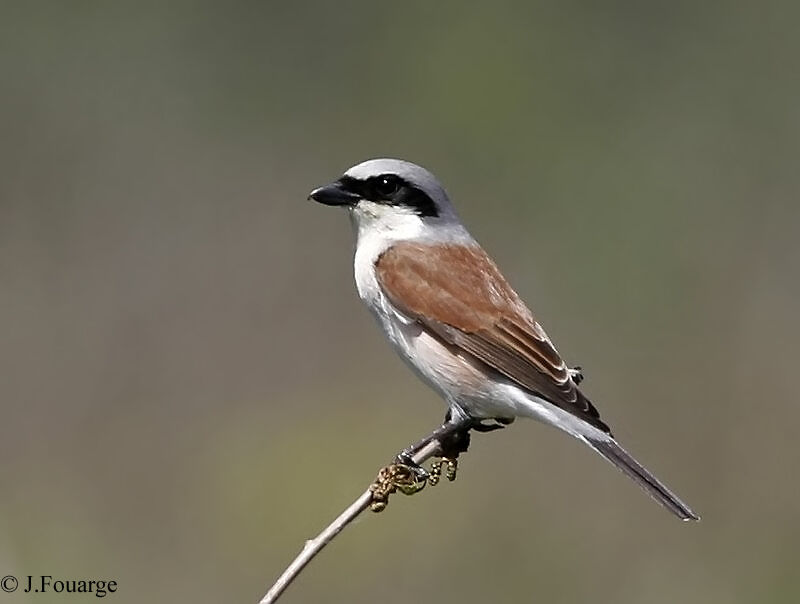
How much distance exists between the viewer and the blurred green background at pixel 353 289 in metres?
4.90

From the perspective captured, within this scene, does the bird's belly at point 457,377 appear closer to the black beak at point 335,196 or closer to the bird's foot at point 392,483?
the black beak at point 335,196

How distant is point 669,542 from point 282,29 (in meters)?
4.47

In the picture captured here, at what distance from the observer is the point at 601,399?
552cm

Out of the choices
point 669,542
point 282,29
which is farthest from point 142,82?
point 669,542

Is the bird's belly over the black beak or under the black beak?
under

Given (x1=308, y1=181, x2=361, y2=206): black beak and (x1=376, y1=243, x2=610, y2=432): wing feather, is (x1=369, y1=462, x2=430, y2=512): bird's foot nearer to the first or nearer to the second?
(x1=376, y1=243, x2=610, y2=432): wing feather

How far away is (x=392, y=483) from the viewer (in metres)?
3.00

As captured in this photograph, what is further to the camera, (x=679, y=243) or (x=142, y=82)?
(x=142, y=82)

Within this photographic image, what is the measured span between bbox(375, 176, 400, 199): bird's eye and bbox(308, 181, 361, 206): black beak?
0.07 meters

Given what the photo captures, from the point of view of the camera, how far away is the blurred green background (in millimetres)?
4898

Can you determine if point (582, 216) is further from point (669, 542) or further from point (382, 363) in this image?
point (669, 542)

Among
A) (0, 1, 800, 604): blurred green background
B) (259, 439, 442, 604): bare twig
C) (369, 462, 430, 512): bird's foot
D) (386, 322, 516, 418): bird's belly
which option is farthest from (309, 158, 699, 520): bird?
(0, 1, 800, 604): blurred green background

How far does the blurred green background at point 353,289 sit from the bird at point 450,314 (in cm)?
117

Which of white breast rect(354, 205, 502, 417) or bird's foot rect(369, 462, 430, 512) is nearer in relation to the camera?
bird's foot rect(369, 462, 430, 512)
